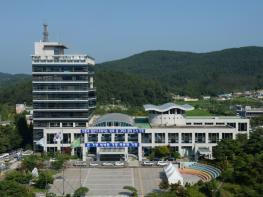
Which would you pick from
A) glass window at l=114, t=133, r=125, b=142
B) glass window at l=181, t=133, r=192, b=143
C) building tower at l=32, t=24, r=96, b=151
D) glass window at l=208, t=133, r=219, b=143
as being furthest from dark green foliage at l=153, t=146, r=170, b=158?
building tower at l=32, t=24, r=96, b=151

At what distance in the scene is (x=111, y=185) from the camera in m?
39.8

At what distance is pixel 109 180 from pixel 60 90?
16560 mm

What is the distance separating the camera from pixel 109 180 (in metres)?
41.8

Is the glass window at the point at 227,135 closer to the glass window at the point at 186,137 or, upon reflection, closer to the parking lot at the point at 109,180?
the glass window at the point at 186,137

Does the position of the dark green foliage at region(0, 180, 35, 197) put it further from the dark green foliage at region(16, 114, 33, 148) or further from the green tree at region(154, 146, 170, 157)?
the dark green foliage at region(16, 114, 33, 148)

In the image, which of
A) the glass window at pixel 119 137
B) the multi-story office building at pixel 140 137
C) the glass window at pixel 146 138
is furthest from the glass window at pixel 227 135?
the glass window at pixel 119 137

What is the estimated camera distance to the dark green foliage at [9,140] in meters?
55.0

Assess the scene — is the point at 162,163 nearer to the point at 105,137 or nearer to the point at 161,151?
the point at 161,151

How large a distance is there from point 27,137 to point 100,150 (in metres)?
14.5

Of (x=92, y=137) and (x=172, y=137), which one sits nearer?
(x=92, y=137)

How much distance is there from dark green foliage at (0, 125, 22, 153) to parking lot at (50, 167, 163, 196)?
12.4 m

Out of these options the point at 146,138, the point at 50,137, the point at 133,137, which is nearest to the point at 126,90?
the point at 50,137

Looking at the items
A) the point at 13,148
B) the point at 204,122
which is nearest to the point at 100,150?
the point at 13,148

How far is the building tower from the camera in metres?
54.2
